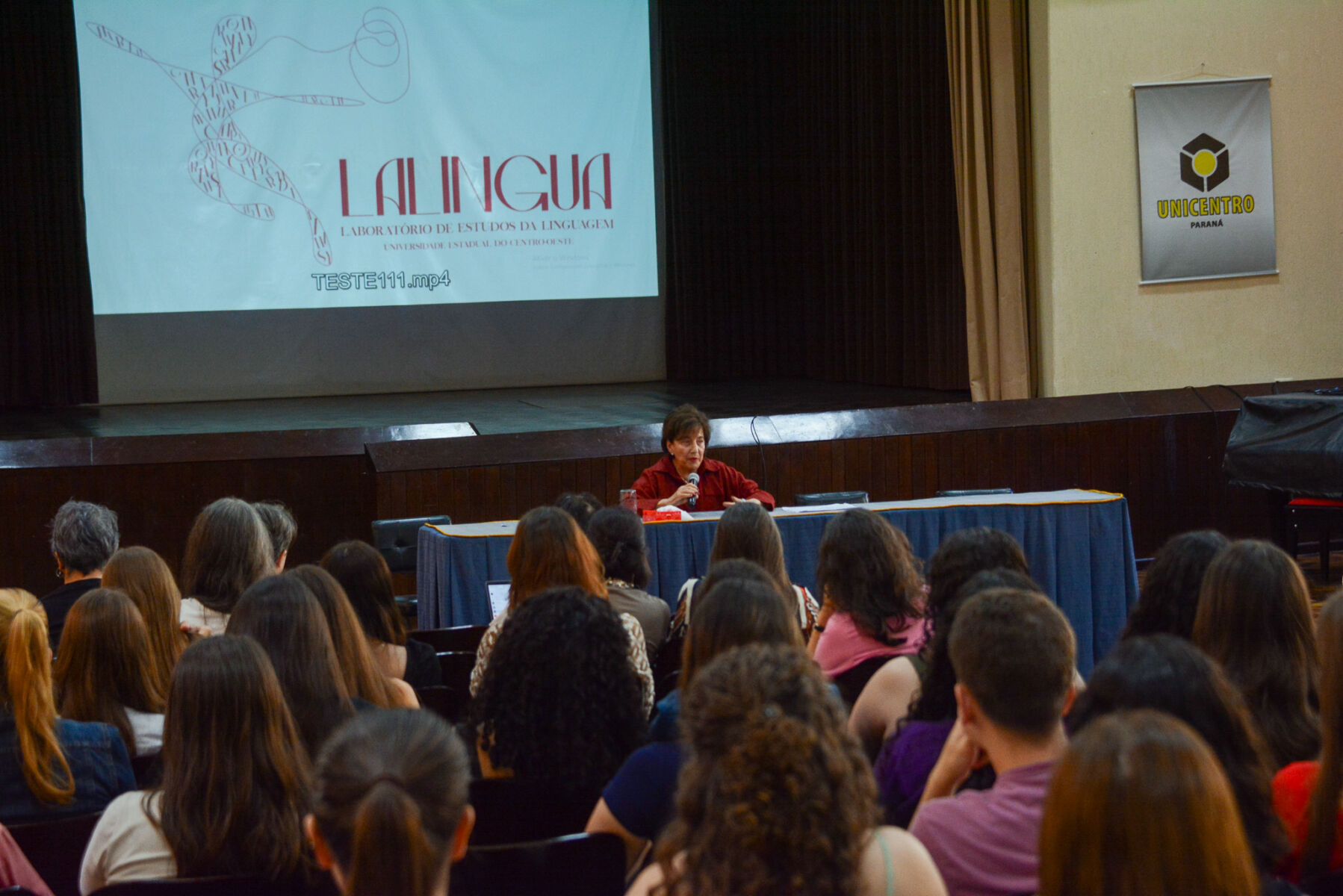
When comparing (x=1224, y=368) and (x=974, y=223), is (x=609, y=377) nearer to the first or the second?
(x=974, y=223)

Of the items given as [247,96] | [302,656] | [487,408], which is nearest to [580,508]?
[302,656]

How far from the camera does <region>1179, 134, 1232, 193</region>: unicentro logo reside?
7.56m

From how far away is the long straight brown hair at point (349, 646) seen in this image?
238 cm

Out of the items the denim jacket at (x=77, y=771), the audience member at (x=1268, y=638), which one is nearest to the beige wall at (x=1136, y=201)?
the audience member at (x=1268, y=638)

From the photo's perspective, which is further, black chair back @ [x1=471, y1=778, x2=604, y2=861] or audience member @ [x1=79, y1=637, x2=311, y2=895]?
black chair back @ [x1=471, y1=778, x2=604, y2=861]

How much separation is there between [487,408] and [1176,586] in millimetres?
7008

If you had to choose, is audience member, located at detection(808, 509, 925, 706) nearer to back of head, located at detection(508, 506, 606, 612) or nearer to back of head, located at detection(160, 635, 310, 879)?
back of head, located at detection(508, 506, 606, 612)

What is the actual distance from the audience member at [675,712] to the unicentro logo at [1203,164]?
6119 mm

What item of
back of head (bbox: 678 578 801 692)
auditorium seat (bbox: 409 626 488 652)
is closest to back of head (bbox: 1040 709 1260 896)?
back of head (bbox: 678 578 801 692)

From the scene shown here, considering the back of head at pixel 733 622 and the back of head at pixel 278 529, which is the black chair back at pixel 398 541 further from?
the back of head at pixel 733 622

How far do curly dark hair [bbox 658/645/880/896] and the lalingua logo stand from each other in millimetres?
6989

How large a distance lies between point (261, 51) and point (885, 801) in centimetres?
844

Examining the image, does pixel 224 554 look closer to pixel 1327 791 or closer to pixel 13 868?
pixel 13 868

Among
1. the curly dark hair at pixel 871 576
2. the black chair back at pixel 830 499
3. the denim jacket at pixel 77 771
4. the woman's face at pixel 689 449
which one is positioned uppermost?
the woman's face at pixel 689 449
